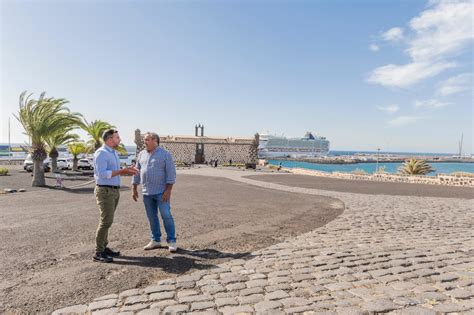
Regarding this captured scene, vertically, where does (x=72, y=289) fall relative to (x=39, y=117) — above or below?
below

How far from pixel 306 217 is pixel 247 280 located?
469 cm

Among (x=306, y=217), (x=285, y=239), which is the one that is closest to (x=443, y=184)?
(x=306, y=217)

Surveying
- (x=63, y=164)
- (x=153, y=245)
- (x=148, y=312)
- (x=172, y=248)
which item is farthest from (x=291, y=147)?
(x=148, y=312)

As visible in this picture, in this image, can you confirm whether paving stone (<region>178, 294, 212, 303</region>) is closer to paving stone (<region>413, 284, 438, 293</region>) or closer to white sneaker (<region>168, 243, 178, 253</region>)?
white sneaker (<region>168, 243, 178, 253</region>)

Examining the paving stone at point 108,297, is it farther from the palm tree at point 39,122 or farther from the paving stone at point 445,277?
the palm tree at point 39,122

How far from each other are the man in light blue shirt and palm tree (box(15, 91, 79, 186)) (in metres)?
13.1

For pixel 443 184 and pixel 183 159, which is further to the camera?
pixel 183 159

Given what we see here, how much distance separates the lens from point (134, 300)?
124 inches

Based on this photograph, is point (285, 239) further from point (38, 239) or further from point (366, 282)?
point (38, 239)

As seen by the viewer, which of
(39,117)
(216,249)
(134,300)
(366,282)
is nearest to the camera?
(134,300)

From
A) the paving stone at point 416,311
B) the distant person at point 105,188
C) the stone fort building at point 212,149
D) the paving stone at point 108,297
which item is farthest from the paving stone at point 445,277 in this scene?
the stone fort building at point 212,149

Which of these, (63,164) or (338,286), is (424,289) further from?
(63,164)

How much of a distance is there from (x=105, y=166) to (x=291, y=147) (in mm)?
112905

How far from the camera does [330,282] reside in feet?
11.9
